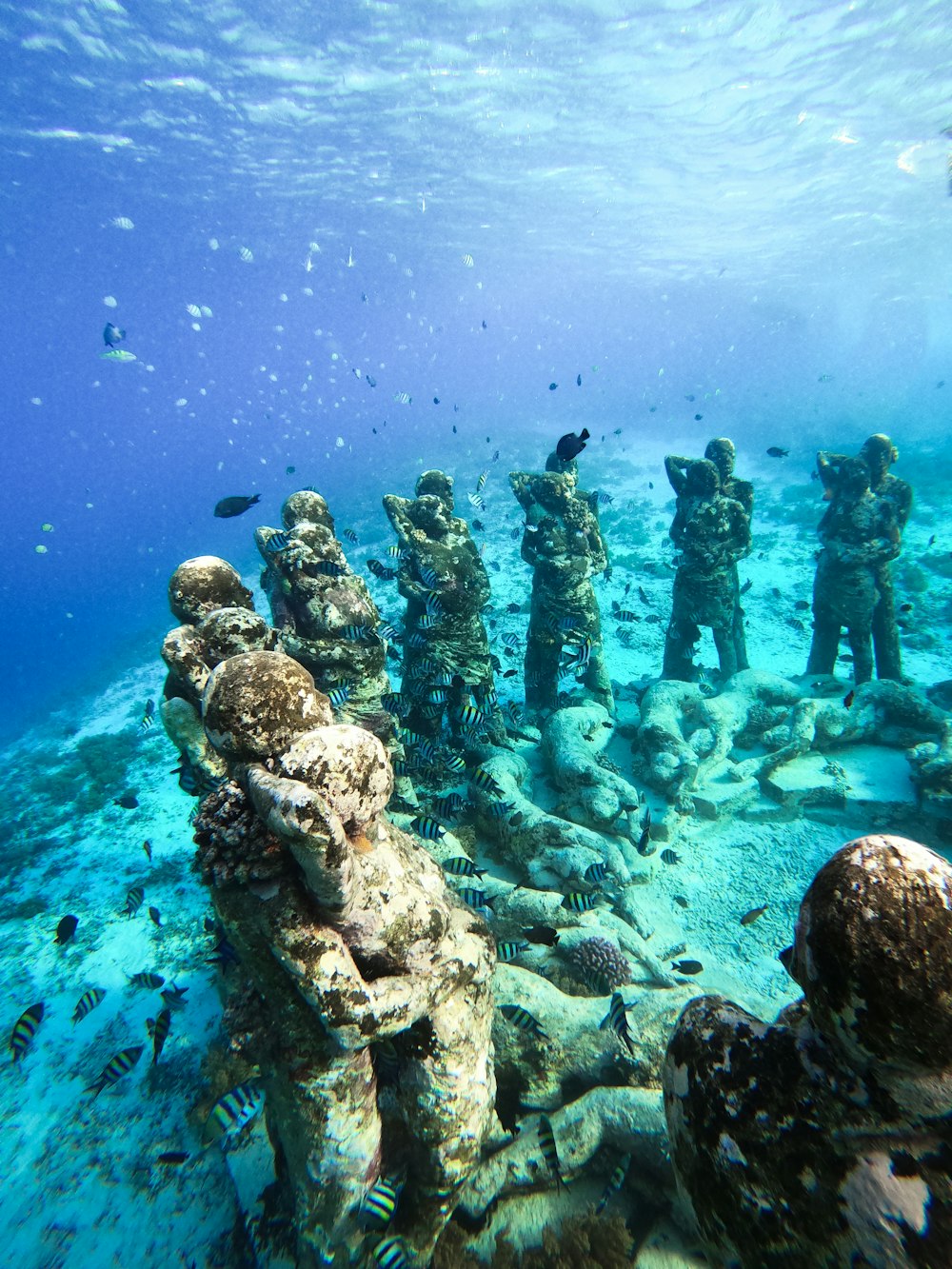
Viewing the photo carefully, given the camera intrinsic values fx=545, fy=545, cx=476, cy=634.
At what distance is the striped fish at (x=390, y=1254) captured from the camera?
2996 millimetres

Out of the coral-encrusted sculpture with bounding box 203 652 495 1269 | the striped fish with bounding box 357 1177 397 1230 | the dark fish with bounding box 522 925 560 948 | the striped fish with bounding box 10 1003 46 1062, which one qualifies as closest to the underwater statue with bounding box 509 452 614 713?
the dark fish with bounding box 522 925 560 948

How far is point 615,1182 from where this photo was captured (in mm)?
3375

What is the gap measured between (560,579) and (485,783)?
411 cm

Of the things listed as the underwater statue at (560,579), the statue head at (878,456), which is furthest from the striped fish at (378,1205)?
the statue head at (878,456)

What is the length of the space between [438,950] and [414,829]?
2.59m

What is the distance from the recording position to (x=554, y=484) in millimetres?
9586

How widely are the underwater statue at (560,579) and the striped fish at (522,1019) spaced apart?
18.3 feet

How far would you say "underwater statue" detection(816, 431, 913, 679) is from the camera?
9586 millimetres

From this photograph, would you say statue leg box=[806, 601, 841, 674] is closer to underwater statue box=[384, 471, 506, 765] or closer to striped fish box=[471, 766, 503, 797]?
underwater statue box=[384, 471, 506, 765]

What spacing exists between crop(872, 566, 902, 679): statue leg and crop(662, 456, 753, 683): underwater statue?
2415mm

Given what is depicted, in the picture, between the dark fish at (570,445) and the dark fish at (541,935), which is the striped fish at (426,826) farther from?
the dark fish at (570,445)

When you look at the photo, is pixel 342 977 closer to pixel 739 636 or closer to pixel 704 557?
pixel 704 557

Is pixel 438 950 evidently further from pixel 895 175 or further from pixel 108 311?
pixel 108 311

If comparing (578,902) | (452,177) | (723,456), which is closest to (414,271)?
(452,177)
